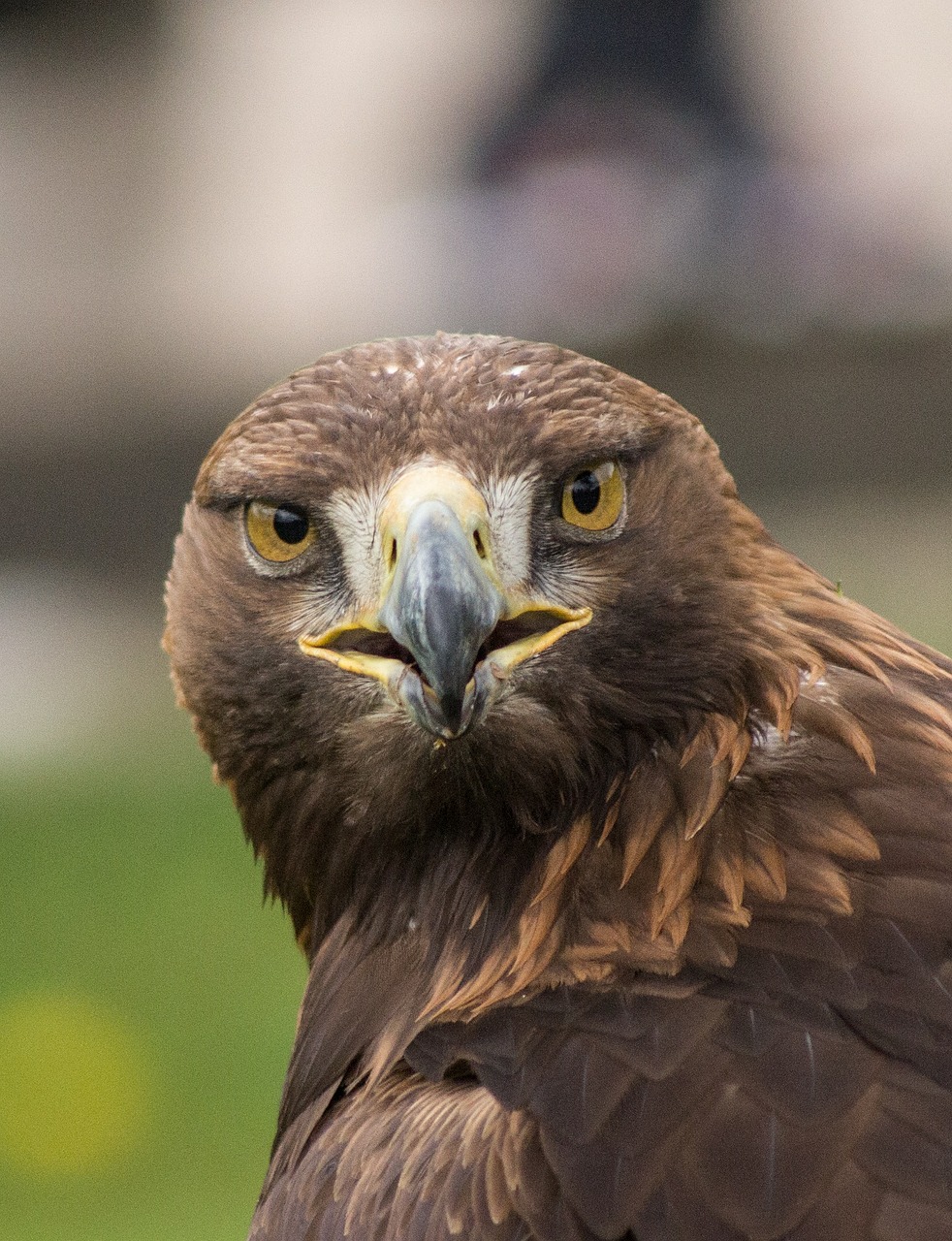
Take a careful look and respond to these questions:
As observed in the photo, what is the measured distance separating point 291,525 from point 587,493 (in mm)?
349

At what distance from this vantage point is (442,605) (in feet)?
6.82

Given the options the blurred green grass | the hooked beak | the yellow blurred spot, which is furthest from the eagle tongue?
the yellow blurred spot

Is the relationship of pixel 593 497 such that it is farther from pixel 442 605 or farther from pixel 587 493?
pixel 442 605

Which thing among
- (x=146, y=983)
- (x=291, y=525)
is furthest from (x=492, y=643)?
(x=146, y=983)

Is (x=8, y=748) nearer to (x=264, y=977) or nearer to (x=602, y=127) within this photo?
(x=264, y=977)

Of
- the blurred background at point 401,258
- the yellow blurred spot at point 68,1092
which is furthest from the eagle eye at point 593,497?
the blurred background at point 401,258

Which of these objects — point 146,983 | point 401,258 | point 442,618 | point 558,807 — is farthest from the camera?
point 401,258

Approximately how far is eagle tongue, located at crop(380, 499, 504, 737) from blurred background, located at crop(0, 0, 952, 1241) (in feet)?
16.3

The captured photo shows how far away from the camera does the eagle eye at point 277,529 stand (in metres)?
2.37

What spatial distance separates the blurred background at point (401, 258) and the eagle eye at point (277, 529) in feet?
15.2

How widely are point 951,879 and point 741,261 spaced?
8308mm

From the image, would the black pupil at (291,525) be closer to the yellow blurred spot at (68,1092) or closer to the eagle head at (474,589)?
the eagle head at (474,589)

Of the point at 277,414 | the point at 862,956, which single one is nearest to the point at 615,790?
the point at 862,956

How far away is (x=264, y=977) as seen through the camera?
595 cm
